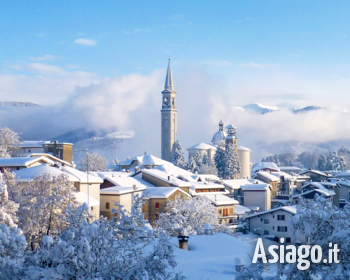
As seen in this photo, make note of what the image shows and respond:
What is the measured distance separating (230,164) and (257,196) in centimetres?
2435

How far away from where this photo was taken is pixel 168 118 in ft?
417

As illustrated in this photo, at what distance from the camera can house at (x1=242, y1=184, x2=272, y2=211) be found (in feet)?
212

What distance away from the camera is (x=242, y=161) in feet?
363

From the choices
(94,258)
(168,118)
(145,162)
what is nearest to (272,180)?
(145,162)

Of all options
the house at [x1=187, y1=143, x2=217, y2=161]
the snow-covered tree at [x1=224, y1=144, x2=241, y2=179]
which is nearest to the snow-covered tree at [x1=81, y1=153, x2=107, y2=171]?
the snow-covered tree at [x1=224, y1=144, x2=241, y2=179]

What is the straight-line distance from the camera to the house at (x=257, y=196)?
212ft

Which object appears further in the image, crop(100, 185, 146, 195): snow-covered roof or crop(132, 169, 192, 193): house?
crop(132, 169, 192, 193): house

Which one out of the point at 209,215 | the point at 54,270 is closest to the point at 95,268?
the point at 54,270

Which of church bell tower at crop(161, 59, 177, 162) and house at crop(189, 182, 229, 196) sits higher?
church bell tower at crop(161, 59, 177, 162)

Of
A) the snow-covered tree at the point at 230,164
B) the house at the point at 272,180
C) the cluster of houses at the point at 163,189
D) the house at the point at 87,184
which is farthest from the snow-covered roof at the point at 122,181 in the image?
the snow-covered tree at the point at 230,164

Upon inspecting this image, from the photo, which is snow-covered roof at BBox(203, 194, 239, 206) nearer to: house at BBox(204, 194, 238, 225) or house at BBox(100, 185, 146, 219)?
house at BBox(204, 194, 238, 225)

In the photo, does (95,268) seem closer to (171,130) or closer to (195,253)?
(195,253)

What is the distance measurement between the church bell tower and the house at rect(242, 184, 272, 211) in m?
60.4

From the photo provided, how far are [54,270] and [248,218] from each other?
1690 inches
